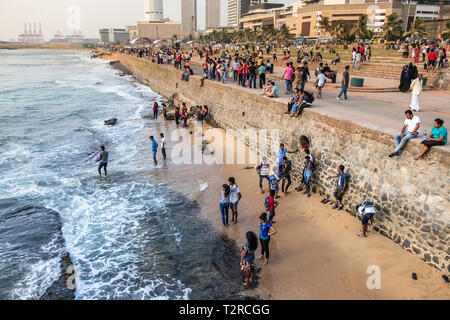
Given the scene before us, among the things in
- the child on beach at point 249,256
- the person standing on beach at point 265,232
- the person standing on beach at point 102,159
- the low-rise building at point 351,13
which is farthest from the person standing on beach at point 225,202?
the low-rise building at point 351,13

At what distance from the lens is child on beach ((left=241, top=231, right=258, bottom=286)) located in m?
6.04

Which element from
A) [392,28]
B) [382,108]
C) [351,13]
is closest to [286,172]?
[382,108]

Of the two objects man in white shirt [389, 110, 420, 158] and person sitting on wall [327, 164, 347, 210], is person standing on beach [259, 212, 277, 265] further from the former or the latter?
man in white shirt [389, 110, 420, 158]

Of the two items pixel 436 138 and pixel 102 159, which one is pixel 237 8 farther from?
pixel 436 138

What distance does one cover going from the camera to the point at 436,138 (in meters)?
6.38

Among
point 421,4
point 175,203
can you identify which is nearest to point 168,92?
point 175,203

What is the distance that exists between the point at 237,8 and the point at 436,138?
202m

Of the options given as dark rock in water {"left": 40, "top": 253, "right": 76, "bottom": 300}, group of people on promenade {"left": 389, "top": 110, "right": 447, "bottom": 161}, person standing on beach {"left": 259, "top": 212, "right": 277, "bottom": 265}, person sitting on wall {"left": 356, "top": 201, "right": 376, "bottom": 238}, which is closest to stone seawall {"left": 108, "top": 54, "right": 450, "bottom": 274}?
group of people on promenade {"left": 389, "top": 110, "right": 447, "bottom": 161}

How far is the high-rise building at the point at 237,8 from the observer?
18338 cm

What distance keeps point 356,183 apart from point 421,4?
103197mm

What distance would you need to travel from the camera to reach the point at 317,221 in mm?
8430

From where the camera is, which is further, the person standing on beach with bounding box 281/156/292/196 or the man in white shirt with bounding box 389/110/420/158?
the person standing on beach with bounding box 281/156/292/196

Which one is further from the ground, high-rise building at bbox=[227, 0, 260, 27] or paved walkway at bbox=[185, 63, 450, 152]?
high-rise building at bbox=[227, 0, 260, 27]

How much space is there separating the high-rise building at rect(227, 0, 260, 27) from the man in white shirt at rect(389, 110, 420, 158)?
191 metres
